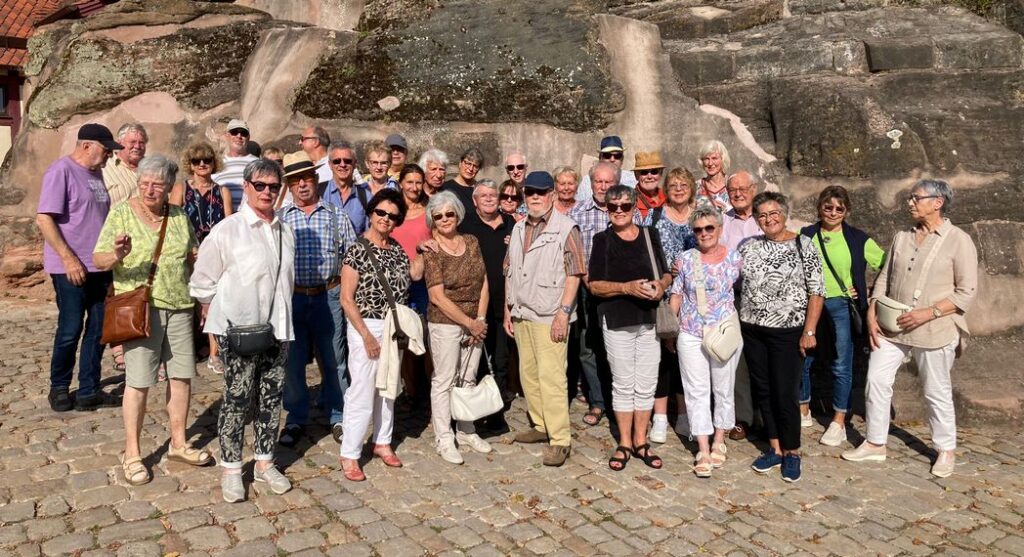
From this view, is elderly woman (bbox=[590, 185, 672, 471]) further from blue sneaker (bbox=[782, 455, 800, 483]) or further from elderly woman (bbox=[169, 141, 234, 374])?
elderly woman (bbox=[169, 141, 234, 374])

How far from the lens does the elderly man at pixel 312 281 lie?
186 inches

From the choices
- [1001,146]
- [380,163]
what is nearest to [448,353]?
[380,163]

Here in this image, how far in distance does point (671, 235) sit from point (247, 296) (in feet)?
8.61

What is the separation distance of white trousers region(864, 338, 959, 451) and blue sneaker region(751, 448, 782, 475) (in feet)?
2.15

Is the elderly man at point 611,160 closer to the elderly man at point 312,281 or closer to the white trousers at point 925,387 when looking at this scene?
the elderly man at point 312,281

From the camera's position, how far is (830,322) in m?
4.92

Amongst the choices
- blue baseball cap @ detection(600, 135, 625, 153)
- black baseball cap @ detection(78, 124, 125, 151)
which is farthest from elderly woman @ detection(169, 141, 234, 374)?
blue baseball cap @ detection(600, 135, 625, 153)

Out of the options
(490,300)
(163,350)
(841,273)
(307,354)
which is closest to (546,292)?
(490,300)

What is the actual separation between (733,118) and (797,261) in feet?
8.52

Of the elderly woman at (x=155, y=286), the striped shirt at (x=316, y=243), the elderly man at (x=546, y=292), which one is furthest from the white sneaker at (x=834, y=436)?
the elderly woman at (x=155, y=286)

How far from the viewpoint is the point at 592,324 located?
212 inches

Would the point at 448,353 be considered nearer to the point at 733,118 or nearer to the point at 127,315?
the point at 127,315

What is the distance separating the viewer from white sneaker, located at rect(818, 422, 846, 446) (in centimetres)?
510

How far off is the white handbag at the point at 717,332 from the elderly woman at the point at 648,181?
2.99ft
